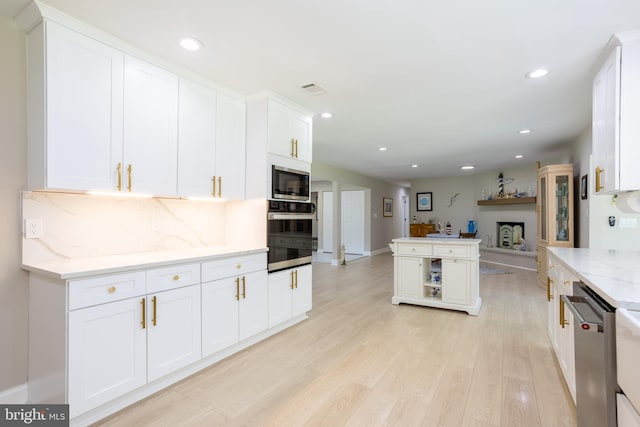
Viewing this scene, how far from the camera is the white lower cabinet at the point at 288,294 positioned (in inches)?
118

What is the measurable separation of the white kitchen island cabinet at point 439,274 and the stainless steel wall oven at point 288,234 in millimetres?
1392

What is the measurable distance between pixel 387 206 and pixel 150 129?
28.2ft

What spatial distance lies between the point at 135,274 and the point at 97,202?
0.75m

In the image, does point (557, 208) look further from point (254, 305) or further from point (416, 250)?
point (254, 305)

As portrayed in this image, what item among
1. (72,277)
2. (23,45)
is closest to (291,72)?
(23,45)

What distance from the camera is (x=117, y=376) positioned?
1.81 meters

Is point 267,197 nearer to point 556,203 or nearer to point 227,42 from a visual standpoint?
point 227,42

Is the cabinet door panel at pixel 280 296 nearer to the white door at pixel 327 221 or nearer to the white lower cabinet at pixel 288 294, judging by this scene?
the white lower cabinet at pixel 288 294

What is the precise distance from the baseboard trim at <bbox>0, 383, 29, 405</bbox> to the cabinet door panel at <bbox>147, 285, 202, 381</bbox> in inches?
29.4

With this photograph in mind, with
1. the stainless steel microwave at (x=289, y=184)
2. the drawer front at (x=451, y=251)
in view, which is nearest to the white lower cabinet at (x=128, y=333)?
the stainless steel microwave at (x=289, y=184)

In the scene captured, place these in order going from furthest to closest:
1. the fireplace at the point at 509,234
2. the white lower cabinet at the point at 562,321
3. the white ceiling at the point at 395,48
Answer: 1. the fireplace at the point at 509,234
2. the white lower cabinet at the point at 562,321
3. the white ceiling at the point at 395,48

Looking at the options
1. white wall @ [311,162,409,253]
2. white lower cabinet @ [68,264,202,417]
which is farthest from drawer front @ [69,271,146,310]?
white wall @ [311,162,409,253]

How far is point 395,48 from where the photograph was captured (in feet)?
7.13

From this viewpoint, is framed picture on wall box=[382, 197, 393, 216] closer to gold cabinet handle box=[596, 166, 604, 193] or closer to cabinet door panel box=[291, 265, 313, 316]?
cabinet door panel box=[291, 265, 313, 316]
